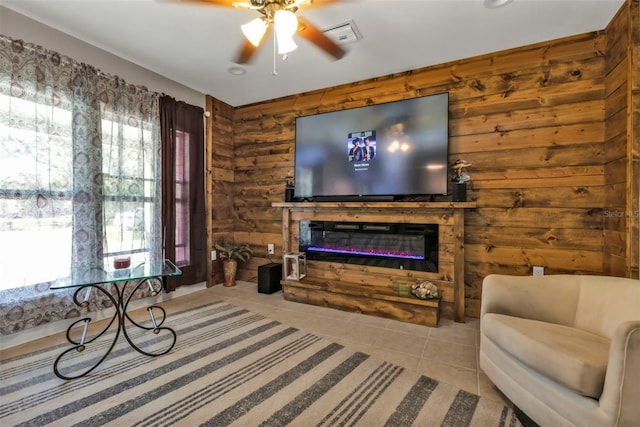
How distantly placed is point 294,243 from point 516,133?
8.47 feet

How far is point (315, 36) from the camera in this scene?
216cm

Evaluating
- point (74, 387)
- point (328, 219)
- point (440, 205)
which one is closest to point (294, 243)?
point (328, 219)

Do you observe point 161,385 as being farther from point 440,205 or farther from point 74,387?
point 440,205

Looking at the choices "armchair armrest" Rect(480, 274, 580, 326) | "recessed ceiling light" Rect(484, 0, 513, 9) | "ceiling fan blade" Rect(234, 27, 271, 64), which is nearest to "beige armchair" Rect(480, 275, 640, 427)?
"armchair armrest" Rect(480, 274, 580, 326)

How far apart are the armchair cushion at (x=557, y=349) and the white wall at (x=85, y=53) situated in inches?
148

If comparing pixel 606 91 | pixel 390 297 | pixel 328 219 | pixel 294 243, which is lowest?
pixel 390 297

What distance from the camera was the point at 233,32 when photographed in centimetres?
236

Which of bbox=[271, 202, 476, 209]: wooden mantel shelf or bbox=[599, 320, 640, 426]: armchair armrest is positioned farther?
bbox=[271, 202, 476, 209]: wooden mantel shelf

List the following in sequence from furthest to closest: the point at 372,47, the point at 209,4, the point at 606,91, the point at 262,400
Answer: the point at 372,47 < the point at 606,91 < the point at 209,4 < the point at 262,400

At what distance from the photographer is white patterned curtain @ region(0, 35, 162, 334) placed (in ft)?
6.93

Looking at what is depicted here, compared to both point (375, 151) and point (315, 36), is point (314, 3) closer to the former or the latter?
point (315, 36)

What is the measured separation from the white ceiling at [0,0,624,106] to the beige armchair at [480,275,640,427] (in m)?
1.94

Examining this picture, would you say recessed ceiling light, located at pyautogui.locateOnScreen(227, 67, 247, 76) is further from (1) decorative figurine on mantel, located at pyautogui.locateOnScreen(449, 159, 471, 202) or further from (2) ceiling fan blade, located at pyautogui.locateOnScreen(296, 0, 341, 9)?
(1) decorative figurine on mantel, located at pyautogui.locateOnScreen(449, 159, 471, 202)

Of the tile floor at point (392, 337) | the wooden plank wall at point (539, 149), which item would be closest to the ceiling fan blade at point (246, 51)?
the wooden plank wall at point (539, 149)
